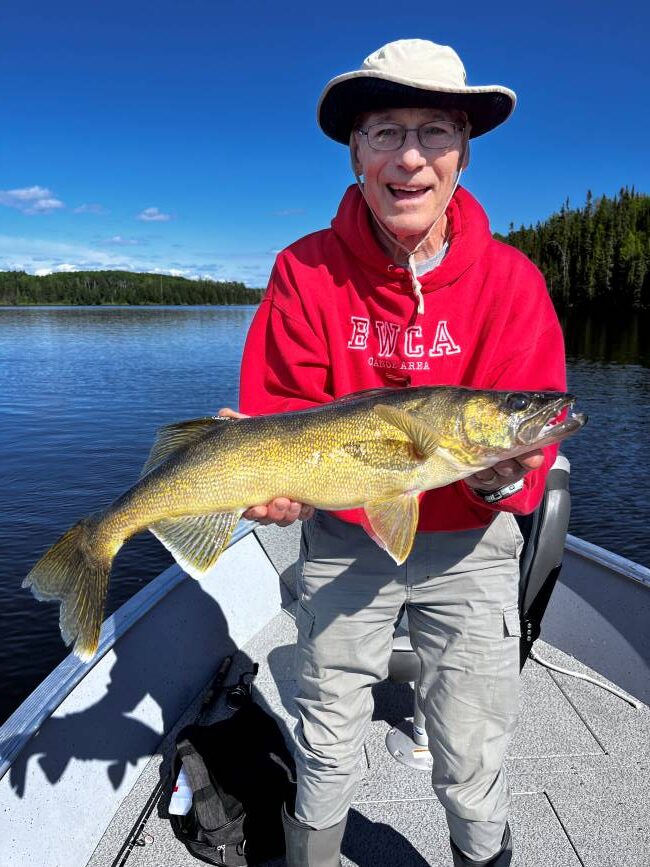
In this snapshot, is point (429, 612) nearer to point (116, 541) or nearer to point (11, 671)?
point (116, 541)

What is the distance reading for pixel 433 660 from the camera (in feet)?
9.82

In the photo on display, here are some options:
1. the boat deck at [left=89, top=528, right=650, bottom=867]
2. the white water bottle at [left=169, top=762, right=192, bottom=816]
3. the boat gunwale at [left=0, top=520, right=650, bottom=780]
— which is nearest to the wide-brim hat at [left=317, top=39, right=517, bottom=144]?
the boat gunwale at [left=0, top=520, right=650, bottom=780]

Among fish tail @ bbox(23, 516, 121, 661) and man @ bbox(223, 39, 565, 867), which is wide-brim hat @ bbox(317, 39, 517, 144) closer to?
man @ bbox(223, 39, 565, 867)

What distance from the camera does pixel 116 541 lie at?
124 inches

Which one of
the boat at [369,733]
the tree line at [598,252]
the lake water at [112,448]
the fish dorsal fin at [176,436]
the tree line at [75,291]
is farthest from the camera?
the tree line at [75,291]

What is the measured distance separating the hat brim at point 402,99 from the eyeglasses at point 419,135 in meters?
0.08

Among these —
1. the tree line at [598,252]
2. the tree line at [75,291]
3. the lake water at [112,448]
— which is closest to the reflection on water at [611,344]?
the lake water at [112,448]

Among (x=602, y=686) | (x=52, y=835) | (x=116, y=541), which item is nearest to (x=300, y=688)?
Answer: (x=116, y=541)

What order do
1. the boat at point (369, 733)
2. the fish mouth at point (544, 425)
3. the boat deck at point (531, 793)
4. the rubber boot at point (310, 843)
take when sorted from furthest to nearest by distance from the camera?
the boat deck at point (531, 793)
the boat at point (369, 733)
the rubber boot at point (310, 843)
the fish mouth at point (544, 425)

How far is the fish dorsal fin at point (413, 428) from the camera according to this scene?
109 inches

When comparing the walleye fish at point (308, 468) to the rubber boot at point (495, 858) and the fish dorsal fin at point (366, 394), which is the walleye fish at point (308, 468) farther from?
the rubber boot at point (495, 858)

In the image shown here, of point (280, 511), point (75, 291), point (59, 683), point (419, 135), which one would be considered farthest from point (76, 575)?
point (75, 291)

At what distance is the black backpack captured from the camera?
3.68 m

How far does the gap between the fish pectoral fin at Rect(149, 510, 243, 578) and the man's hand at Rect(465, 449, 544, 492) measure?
118cm
